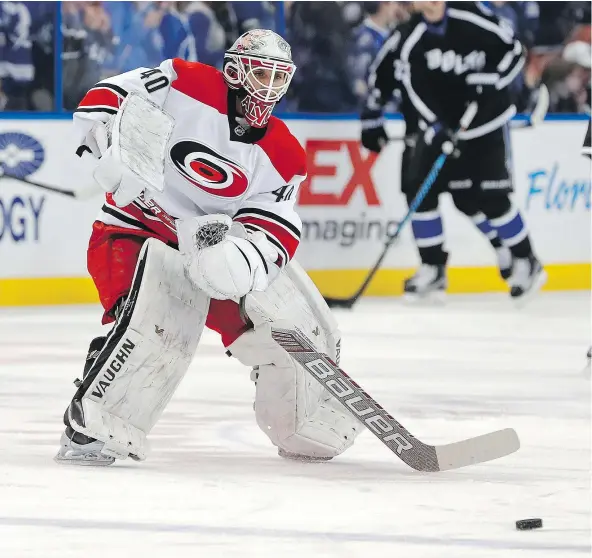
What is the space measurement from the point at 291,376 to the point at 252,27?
12.1ft

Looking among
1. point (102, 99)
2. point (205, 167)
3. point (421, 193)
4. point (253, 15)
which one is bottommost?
point (421, 193)

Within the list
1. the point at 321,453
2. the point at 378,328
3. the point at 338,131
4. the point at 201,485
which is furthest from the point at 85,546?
the point at 338,131

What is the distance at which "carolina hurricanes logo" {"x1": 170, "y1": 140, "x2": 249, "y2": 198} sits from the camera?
311 cm

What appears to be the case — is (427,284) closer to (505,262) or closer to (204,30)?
(505,262)

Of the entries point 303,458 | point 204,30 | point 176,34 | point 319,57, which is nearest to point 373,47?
point 319,57

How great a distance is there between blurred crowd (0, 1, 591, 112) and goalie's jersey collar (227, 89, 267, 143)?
311 centimetres

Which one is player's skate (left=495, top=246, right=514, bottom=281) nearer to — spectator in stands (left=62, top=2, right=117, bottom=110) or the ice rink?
the ice rink

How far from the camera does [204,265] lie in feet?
9.43

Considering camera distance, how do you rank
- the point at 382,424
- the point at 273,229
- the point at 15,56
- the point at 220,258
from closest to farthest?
the point at 220,258
the point at 382,424
the point at 273,229
the point at 15,56

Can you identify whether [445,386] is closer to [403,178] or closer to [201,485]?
[201,485]

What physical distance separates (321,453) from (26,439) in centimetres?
73

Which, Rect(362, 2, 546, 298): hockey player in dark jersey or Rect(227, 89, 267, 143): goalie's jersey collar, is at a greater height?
Rect(227, 89, 267, 143): goalie's jersey collar

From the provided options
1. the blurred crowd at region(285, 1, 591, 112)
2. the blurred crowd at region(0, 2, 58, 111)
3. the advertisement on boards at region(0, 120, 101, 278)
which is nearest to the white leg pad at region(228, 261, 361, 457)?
the advertisement on boards at region(0, 120, 101, 278)

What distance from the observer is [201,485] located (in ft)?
9.55
